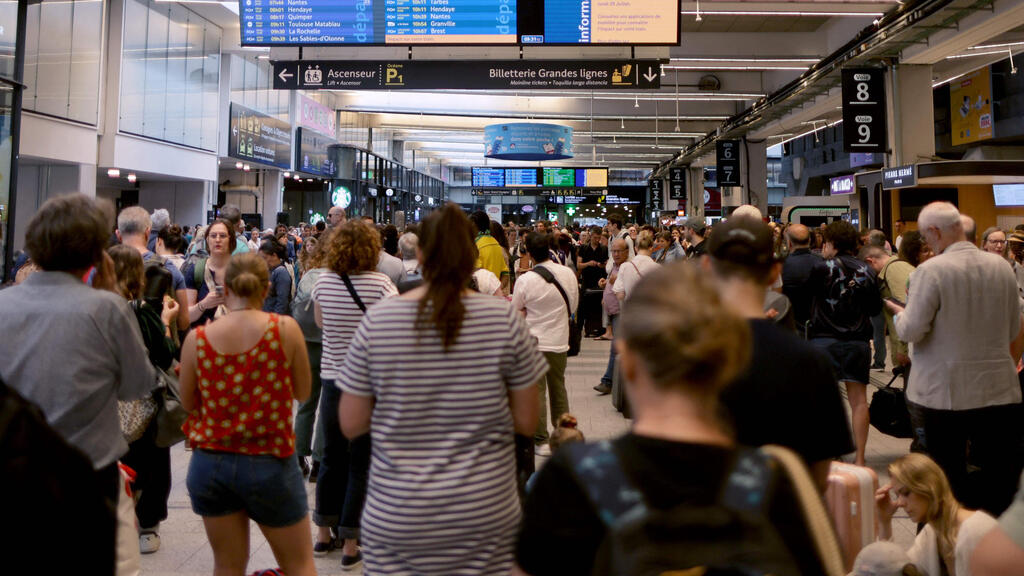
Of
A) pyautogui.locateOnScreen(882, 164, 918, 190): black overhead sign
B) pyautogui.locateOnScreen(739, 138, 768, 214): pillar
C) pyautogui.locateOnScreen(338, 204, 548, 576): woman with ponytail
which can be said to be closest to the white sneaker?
pyautogui.locateOnScreen(338, 204, 548, 576): woman with ponytail

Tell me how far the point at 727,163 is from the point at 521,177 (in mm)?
10240

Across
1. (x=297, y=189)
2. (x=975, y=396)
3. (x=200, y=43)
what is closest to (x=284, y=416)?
(x=975, y=396)

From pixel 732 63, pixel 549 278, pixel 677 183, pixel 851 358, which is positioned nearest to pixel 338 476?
pixel 549 278

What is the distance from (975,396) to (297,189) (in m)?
26.4

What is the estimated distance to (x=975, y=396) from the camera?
350 centimetres

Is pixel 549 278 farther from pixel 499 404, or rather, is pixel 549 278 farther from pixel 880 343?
pixel 880 343

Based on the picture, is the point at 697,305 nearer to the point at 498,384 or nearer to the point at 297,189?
the point at 498,384

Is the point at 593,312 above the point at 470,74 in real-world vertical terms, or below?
below

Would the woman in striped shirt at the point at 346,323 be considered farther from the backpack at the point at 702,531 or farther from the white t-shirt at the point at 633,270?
the white t-shirt at the point at 633,270

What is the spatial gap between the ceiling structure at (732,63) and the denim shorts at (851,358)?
505cm

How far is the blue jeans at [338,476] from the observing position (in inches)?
142

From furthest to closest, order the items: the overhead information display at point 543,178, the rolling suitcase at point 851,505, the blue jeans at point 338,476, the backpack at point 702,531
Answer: the overhead information display at point 543,178 → the blue jeans at point 338,476 → the rolling suitcase at point 851,505 → the backpack at point 702,531

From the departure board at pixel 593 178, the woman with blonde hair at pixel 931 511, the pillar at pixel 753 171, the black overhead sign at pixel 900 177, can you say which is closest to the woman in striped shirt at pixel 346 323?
the woman with blonde hair at pixel 931 511

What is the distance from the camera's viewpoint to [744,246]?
202 cm
